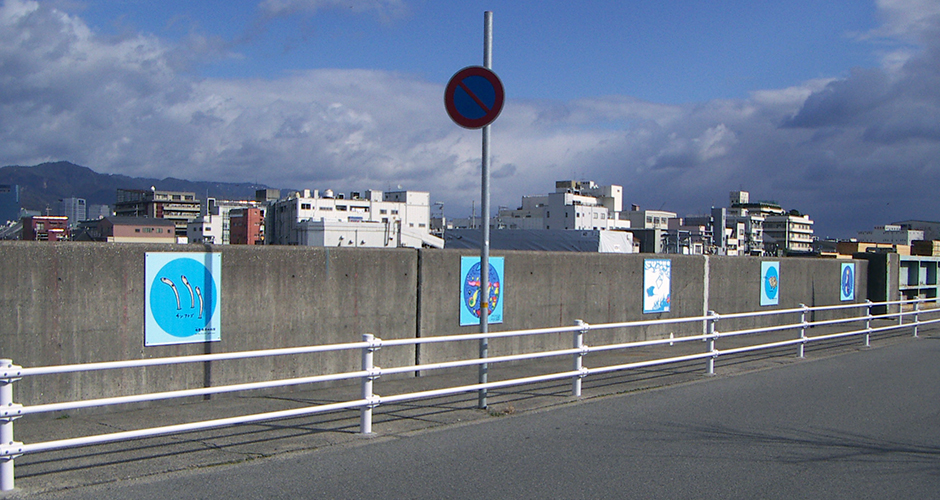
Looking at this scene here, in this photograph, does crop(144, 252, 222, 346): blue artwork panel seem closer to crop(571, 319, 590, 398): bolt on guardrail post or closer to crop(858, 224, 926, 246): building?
crop(571, 319, 590, 398): bolt on guardrail post

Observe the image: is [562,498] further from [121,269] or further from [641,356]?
[641,356]

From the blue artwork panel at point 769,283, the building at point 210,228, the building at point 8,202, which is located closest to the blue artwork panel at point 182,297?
the blue artwork panel at point 769,283

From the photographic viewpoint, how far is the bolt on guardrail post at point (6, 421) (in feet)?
17.7

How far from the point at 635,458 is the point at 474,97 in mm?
4427

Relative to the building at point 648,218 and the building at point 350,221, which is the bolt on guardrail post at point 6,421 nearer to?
the building at point 350,221

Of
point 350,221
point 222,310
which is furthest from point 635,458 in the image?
point 350,221

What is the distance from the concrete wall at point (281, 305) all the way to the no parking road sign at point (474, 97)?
2961 mm

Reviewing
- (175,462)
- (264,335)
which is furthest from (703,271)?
(175,462)

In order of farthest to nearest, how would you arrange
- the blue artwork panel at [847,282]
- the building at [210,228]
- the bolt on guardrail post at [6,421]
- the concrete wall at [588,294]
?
the building at [210,228], the blue artwork panel at [847,282], the concrete wall at [588,294], the bolt on guardrail post at [6,421]

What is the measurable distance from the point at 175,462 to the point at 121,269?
308 cm

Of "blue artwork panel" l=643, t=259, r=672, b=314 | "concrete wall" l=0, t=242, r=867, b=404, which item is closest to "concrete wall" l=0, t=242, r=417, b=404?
"concrete wall" l=0, t=242, r=867, b=404

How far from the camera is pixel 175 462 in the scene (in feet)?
20.8

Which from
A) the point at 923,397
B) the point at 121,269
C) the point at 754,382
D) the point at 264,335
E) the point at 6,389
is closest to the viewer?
the point at 6,389

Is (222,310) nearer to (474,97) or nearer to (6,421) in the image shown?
(6,421)
